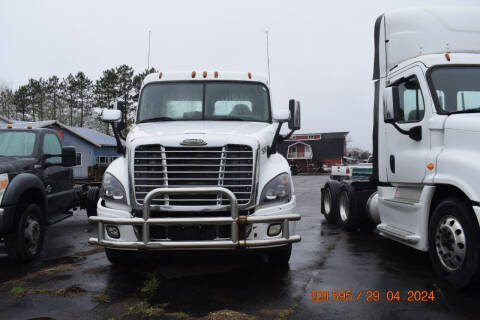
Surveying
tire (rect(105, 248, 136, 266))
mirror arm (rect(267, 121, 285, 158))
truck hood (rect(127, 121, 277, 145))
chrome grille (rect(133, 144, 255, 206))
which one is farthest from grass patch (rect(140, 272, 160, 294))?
mirror arm (rect(267, 121, 285, 158))

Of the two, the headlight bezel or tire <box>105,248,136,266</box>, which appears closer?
the headlight bezel

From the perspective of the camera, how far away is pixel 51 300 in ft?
15.1

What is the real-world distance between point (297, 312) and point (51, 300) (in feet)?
8.63

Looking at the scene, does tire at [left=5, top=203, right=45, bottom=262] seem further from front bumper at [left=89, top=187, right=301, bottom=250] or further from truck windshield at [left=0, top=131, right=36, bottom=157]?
front bumper at [left=89, top=187, right=301, bottom=250]

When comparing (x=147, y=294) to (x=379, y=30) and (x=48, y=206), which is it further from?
(x=379, y=30)

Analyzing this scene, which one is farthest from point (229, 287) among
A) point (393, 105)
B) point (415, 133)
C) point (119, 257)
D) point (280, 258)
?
point (393, 105)

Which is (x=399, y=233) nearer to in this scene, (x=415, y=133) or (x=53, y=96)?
(x=415, y=133)

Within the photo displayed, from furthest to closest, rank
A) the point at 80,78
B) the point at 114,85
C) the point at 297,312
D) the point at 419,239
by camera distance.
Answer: the point at 80,78, the point at 114,85, the point at 419,239, the point at 297,312

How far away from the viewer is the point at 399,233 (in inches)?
236

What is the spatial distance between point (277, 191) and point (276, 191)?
0.04ft

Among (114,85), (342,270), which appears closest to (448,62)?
(342,270)

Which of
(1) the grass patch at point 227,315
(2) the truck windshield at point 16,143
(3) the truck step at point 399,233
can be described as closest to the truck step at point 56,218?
(2) the truck windshield at point 16,143

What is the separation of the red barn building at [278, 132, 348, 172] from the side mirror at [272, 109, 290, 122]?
164ft

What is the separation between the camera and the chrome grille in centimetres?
500
